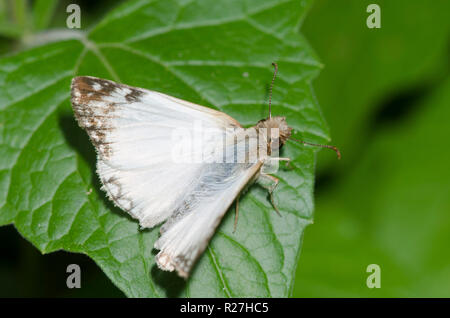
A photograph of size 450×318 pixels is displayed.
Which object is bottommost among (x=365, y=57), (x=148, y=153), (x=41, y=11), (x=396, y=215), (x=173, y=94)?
(x=396, y=215)

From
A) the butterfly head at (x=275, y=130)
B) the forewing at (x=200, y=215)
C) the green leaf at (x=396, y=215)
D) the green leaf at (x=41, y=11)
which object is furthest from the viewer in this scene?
the green leaf at (x=396, y=215)

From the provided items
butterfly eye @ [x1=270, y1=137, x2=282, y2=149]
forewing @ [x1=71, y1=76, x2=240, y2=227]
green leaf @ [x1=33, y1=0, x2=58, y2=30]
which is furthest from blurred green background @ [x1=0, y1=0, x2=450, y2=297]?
butterfly eye @ [x1=270, y1=137, x2=282, y2=149]

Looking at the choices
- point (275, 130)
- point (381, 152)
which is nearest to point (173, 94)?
point (275, 130)

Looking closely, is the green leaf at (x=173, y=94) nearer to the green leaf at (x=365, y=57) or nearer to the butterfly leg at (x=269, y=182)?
the butterfly leg at (x=269, y=182)

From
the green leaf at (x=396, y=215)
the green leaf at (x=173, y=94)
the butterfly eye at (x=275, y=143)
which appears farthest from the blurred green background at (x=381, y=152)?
the butterfly eye at (x=275, y=143)

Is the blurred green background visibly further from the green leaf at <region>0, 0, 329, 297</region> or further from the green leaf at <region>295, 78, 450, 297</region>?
the green leaf at <region>0, 0, 329, 297</region>

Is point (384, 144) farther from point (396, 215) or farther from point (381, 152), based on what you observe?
point (396, 215)

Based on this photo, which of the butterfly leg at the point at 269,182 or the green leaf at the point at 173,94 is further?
the butterfly leg at the point at 269,182
